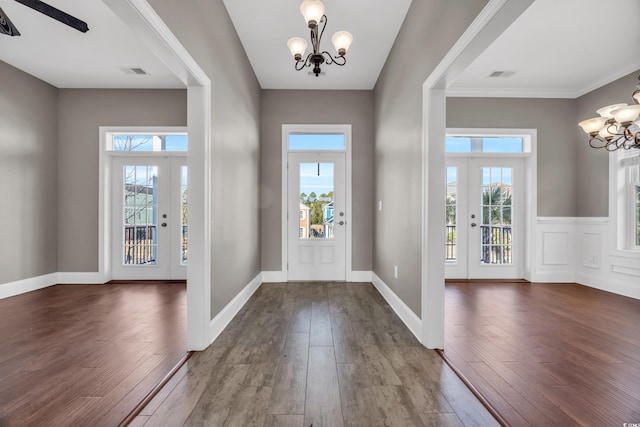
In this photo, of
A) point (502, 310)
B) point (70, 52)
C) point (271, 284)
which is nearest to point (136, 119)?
point (70, 52)

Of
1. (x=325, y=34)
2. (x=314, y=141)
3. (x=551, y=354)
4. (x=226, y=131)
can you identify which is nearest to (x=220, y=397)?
(x=226, y=131)

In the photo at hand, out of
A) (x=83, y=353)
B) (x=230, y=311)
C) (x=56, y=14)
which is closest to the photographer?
(x=83, y=353)

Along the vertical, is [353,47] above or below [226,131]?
above

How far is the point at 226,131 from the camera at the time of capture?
2.92 m

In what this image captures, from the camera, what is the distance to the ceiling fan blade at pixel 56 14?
2373mm

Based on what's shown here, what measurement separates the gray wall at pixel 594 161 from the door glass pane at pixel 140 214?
21.6 ft

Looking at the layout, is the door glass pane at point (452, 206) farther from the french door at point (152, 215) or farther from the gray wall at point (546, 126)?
the french door at point (152, 215)

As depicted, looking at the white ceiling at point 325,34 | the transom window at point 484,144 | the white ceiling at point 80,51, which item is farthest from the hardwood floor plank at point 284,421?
the transom window at point 484,144

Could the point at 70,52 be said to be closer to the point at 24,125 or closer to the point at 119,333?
the point at 24,125

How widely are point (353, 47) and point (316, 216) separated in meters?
2.37

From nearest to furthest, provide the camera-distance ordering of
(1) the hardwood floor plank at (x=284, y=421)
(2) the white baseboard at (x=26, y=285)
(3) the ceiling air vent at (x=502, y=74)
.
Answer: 1. (1) the hardwood floor plank at (x=284, y=421)
2. (2) the white baseboard at (x=26, y=285)
3. (3) the ceiling air vent at (x=502, y=74)

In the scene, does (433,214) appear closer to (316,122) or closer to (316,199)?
(316,199)

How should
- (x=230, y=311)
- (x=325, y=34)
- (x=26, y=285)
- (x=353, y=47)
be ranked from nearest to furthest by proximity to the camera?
(x=230, y=311) → (x=325, y=34) → (x=353, y=47) → (x=26, y=285)

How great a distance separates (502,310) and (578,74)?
11.4 ft
